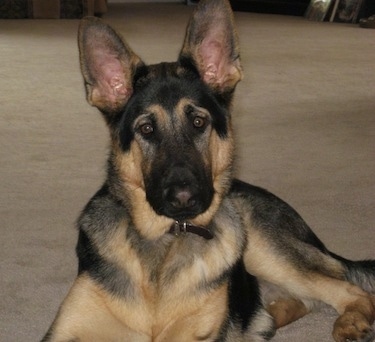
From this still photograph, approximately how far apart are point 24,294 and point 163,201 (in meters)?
0.90

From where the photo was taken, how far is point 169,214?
2699 millimetres

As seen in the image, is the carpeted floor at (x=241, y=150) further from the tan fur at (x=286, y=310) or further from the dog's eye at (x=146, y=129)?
the dog's eye at (x=146, y=129)

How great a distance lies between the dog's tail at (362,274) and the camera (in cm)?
327

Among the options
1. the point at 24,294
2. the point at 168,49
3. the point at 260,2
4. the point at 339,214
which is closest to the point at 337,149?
the point at 339,214

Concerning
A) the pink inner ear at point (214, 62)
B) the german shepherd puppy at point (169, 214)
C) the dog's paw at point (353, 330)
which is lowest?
the dog's paw at point (353, 330)

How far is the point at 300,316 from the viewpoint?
3188 millimetres

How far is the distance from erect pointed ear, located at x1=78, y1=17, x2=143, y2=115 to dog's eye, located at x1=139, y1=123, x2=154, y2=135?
14 centimetres

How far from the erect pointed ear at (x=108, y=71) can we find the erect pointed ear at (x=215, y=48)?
0.65 feet

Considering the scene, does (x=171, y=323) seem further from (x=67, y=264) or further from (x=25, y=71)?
(x=25, y=71)

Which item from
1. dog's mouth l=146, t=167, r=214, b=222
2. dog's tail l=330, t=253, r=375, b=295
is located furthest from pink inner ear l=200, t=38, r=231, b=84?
dog's tail l=330, t=253, r=375, b=295

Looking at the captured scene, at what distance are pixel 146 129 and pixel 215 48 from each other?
0.39 meters

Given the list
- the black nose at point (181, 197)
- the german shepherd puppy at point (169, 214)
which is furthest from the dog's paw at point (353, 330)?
the black nose at point (181, 197)

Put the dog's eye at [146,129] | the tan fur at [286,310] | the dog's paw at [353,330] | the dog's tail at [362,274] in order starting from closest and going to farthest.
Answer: the dog's eye at [146,129]
the dog's paw at [353,330]
the tan fur at [286,310]
the dog's tail at [362,274]

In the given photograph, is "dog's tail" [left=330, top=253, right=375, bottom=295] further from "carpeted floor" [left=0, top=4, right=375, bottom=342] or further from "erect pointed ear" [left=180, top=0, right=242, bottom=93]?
"erect pointed ear" [left=180, top=0, right=242, bottom=93]
